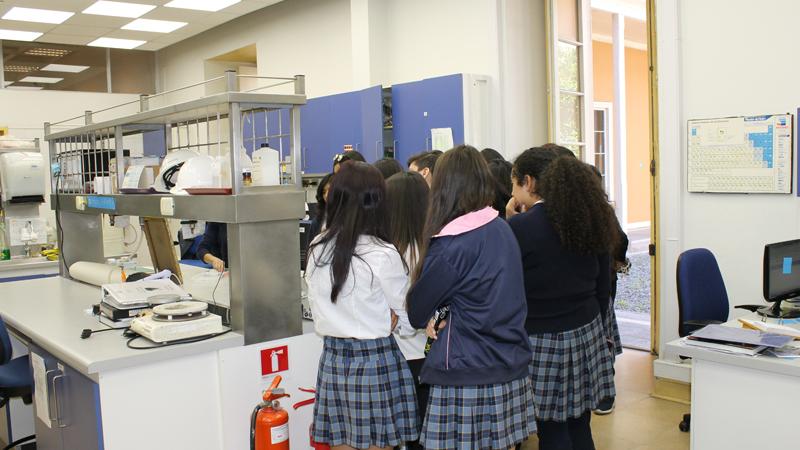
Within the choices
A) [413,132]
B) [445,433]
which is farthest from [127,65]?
[445,433]

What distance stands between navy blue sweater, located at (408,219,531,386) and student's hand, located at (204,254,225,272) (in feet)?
5.88

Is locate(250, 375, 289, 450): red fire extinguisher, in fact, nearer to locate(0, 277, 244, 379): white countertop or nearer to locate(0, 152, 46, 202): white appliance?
locate(0, 277, 244, 379): white countertop

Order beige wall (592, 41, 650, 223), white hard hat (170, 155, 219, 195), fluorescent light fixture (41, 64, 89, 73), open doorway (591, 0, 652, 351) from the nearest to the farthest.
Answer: white hard hat (170, 155, 219, 195)
fluorescent light fixture (41, 64, 89, 73)
open doorway (591, 0, 652, 351)
beige wall (592, 41, 650, 223)

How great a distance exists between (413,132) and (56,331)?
298 cm

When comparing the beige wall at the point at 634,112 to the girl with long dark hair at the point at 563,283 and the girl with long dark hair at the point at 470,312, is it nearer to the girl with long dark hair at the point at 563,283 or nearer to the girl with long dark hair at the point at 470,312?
the girl with long dark hair at the point at 563,283

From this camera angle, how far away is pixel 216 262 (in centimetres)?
359

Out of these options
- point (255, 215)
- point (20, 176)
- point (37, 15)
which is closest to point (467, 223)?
point (255, 215)

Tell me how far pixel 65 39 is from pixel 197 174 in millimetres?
6280

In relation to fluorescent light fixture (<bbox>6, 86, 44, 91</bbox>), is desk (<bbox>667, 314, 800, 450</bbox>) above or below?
below

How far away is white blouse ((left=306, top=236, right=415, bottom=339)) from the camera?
6.89 feet

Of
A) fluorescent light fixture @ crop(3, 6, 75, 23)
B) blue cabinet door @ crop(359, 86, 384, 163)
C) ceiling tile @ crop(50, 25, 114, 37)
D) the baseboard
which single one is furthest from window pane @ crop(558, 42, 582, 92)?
ceiling tile @ crop(50, 25, 114, 37)

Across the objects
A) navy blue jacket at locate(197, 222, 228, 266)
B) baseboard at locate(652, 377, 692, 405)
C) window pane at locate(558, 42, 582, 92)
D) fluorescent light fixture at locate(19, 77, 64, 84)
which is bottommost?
baseboard at locate(652, 377, 692, 405)

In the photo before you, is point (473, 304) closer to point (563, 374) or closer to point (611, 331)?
point (563, 374)

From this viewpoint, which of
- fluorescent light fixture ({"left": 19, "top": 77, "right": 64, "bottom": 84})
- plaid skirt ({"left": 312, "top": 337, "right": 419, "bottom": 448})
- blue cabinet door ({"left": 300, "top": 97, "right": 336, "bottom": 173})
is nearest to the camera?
plaid skirt ({"left": 312, "top": 337, "right": 419, "bottom": 448})
